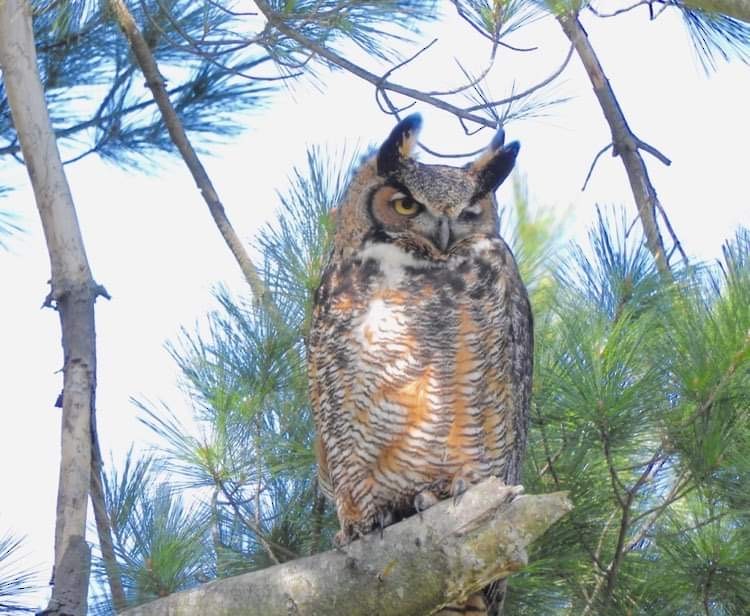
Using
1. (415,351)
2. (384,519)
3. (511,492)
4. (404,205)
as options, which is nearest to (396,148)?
(404,205)

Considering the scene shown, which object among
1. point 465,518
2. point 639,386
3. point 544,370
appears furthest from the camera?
point 544,370

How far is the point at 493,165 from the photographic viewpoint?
258 cm

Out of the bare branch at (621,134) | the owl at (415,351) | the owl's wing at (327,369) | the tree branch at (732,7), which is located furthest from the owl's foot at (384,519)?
the tree branch at (732,7)

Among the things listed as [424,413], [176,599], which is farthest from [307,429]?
[176,599]

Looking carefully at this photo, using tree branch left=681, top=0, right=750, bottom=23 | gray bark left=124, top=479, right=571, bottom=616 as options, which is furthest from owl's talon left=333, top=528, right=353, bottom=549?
tree branch left=681, top=0, right=750, bottom=23

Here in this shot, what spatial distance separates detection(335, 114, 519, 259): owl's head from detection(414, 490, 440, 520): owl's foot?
44 cm

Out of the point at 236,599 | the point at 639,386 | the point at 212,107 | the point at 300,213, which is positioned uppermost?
the point at 212,107

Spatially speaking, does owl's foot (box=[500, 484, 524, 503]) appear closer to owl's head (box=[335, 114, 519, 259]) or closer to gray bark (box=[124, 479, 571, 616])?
gray bark (box=[124, 479, 571, 616])

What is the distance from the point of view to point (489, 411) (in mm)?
2420

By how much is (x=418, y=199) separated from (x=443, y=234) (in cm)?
9

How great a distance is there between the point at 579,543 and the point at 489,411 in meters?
0.33

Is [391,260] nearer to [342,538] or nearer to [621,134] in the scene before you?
[342,538]

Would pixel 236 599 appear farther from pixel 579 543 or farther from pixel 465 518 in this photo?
pixel 579 543

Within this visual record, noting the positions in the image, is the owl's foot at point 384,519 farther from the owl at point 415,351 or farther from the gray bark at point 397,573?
the gray bark at point 397,573
